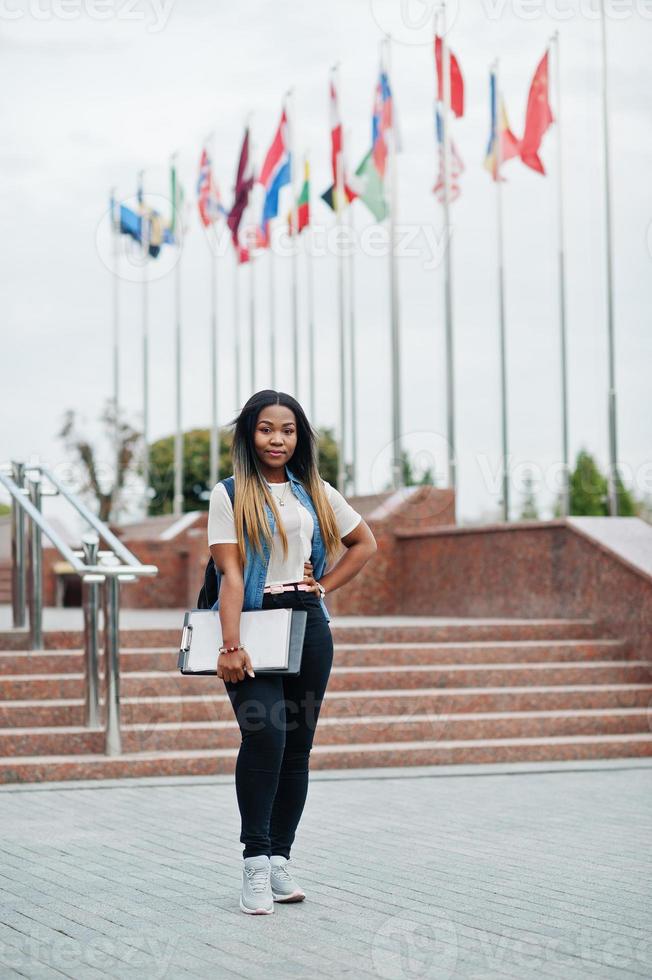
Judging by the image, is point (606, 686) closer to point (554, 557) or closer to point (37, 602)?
point (554, 557)

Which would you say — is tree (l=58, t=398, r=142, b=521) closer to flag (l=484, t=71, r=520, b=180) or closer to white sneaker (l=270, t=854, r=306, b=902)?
flag (l=484, t=71, r=520, b=180)

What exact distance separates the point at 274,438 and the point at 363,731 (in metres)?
3.92

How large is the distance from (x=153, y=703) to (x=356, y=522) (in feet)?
11.9

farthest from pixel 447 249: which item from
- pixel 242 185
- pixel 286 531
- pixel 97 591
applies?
pixel 286 531

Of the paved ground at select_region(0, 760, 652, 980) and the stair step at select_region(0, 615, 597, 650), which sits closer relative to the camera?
the paved ground at select_region(0, 760, 652, 980)

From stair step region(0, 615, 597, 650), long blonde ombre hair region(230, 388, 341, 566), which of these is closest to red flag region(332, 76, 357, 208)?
stair step region(0, 615, 597, 650)

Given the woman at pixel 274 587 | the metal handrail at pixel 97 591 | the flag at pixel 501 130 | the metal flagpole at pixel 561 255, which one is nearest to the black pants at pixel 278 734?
the woman at pixel 274 587

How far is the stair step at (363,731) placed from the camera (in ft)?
25.0

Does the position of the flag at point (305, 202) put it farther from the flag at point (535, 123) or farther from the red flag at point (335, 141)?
the flag at point (535, 123)

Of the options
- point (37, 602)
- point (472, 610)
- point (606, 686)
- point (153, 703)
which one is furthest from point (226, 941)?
point (472, 610)

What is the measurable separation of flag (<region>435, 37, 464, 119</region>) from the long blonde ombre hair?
1241 cm

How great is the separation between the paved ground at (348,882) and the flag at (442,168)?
10.5 metres

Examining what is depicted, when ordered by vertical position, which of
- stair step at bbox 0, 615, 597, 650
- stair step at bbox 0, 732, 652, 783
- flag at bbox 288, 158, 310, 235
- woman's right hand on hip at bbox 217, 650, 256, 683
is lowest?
stair step at bbox 0, 732, 652, 783

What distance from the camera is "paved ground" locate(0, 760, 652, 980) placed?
12.5ft
